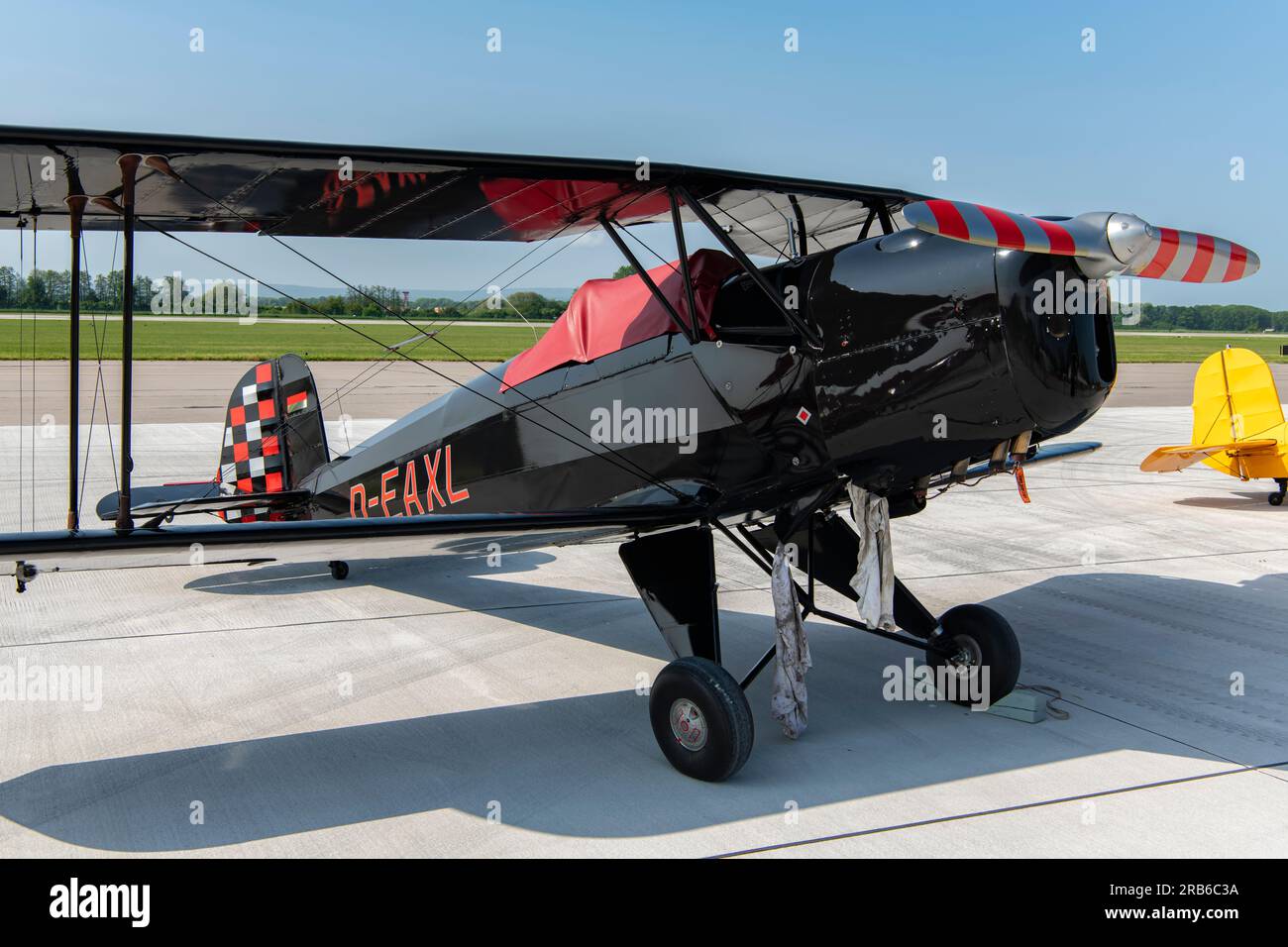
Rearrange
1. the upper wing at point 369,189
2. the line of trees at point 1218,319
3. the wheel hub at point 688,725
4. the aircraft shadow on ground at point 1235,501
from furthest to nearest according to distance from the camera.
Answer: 1. the line of trees at point 1218,319
2. the aircraft shadow on ground at point 1235,501
3. the wheel hub at point 688,725
4. the upper wing at point 369,189

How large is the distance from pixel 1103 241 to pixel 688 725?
2.66m

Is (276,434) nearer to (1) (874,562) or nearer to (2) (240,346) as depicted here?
(1) (874,562)

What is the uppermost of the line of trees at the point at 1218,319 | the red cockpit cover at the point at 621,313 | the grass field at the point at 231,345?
the line of trees at the point at 1218,319

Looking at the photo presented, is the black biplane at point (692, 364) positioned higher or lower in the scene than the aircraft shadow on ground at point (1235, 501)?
higher

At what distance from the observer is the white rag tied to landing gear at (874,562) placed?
16.4 feet

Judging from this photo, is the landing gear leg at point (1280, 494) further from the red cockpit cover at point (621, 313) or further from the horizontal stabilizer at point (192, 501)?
the horizontal stabilizer at point (192, 501)

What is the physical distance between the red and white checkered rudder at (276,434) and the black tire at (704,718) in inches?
188

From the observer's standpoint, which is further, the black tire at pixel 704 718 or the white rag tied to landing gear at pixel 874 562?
the white rag tied to landing gear at pixel 874 562

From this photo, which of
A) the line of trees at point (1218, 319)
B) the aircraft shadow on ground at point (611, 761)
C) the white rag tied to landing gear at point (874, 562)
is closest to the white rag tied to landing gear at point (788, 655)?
the aircraft shadow on ground at point (611, 761)

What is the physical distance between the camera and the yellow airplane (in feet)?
37.7

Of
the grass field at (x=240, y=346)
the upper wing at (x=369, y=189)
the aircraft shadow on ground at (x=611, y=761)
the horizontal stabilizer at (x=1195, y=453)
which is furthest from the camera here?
the grass field at (x=240, y=346)

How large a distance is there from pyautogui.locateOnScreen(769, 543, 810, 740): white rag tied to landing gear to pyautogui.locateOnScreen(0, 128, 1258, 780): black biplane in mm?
186

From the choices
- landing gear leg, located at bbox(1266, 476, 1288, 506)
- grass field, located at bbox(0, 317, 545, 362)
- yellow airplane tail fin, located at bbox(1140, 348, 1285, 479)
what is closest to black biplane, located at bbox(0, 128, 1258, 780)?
yellow airplane tail fin, located at bbox(1140, 348, 1285, 479)
